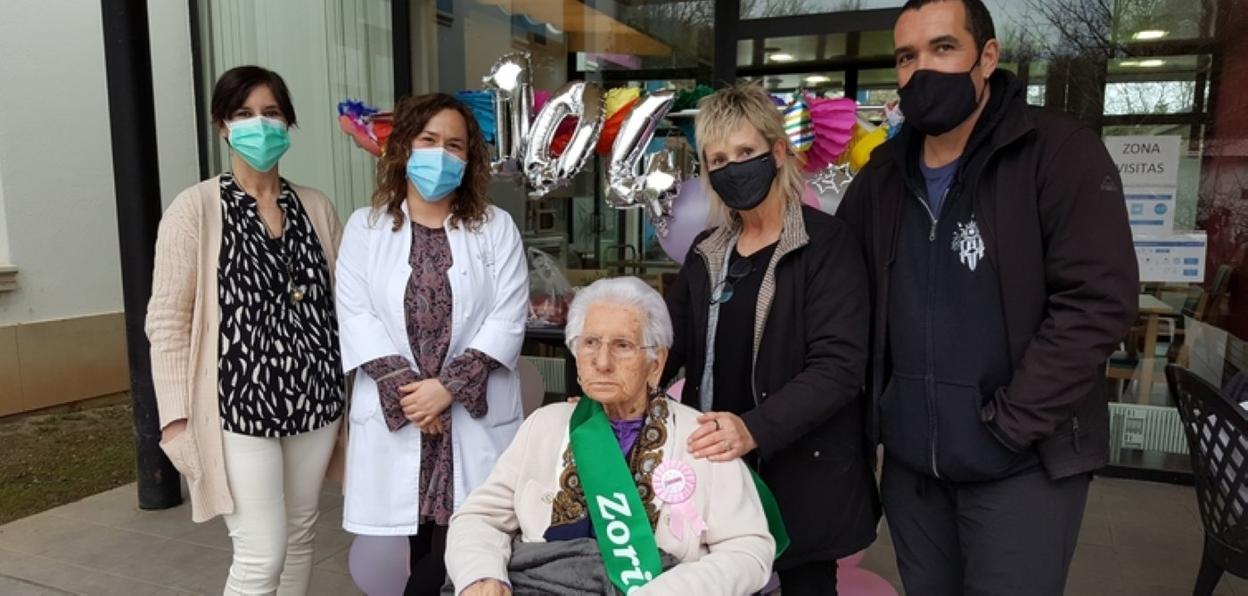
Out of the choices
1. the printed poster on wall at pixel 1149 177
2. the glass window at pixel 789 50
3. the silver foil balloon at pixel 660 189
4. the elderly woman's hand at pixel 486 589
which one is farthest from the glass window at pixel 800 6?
the elderly woman's hand at pixel 486 589

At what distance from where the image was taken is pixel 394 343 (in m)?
2.29

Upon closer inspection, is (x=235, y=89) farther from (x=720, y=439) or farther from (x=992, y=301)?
(x=992, y=301)

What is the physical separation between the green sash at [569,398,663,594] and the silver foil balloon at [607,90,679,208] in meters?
1.51

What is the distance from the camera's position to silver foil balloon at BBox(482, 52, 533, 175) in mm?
3338

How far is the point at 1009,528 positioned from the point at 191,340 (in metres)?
2.12

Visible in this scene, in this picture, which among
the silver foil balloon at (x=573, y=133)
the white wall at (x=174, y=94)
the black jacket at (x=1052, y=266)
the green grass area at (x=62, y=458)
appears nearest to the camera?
the black jacket at (x=1052, y=266)

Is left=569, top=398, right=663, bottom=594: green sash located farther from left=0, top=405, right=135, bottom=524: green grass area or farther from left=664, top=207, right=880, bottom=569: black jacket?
left=0, top=405, right=135, bottom=524: green grass area

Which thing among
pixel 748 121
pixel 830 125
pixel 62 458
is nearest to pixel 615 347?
pixel 748 121

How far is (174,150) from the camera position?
681cm

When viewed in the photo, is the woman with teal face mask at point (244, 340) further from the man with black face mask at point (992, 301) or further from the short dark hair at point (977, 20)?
the short dark hair at point (977, 20)

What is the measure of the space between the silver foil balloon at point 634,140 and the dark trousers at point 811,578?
1.52 metres

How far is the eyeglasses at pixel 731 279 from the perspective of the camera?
6.65 feet

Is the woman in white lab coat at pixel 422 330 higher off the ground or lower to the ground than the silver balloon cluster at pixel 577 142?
lower

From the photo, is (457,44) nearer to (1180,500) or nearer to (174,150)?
(174,150)
